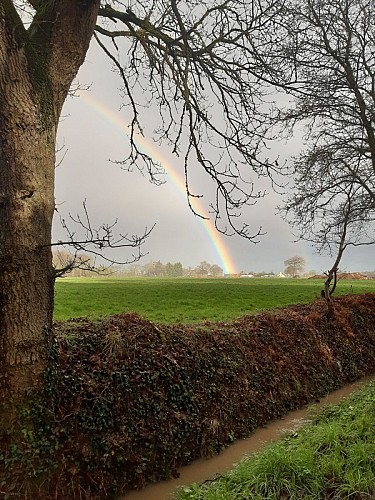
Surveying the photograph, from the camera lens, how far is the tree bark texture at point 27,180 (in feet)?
13.1

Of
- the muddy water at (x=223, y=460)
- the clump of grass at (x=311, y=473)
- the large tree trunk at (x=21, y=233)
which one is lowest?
the muddy water at (x=223, y=460)

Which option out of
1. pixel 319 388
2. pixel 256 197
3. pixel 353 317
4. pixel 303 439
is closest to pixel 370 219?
pixel 353 317

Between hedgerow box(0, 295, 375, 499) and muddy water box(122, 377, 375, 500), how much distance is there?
0.35ft

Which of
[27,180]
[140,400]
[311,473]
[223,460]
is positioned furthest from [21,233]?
[223,460]

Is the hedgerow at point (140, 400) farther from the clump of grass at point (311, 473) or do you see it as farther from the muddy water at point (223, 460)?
the clump of grass at point (311, 473)

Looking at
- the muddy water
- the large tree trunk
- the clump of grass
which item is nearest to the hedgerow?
the muddy water

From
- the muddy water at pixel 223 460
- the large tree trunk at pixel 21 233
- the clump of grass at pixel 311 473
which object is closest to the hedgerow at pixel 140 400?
the muddy water at pixel 223 460

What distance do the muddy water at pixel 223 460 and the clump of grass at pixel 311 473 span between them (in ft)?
1.37

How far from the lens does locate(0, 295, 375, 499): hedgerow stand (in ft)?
13.5

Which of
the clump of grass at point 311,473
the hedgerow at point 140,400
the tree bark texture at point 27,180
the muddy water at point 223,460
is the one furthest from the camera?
the muddy water at point 223,460

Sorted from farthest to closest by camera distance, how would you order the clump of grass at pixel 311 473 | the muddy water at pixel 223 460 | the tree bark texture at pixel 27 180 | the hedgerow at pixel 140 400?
1. the muddy water at pixel 223 460
2. the hedgerow at pixel 140 400
3. the tree bark texture at pixel 27 180
4. the clump of grass at pixel 311 473

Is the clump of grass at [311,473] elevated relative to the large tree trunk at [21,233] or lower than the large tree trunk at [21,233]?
lower

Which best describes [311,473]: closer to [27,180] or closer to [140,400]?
[140,400]

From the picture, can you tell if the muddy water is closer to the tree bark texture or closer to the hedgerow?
the hedgerow
